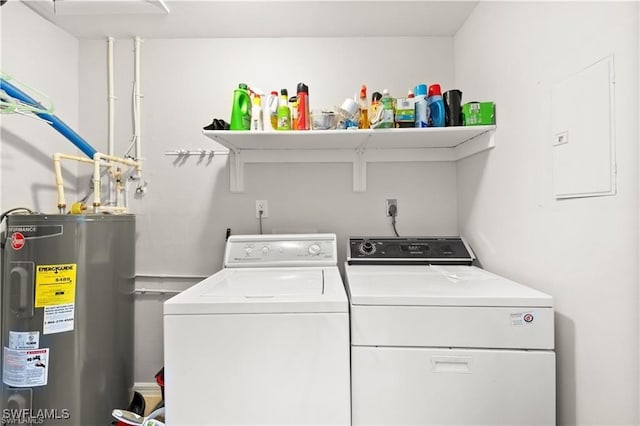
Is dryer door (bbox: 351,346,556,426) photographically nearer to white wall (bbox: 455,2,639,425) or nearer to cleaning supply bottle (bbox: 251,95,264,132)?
white wall (bbox: 455,2,639,425)

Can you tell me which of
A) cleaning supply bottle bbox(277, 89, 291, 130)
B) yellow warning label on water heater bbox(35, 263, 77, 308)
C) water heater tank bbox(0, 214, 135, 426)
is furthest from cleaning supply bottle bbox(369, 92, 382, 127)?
yellow warning label on water heater bbox(35, 263, 77, 308)

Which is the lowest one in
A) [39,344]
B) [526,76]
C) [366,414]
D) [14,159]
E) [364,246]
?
[366,414]

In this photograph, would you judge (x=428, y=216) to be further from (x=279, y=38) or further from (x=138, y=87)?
(x=138, y=87)

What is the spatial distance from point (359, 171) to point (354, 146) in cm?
17

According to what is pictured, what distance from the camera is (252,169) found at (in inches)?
80.9

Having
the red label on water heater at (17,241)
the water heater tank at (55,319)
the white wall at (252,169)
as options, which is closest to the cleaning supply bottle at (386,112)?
the white wall at (252,169)

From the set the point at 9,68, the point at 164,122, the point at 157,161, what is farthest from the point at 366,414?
the point at 9,68

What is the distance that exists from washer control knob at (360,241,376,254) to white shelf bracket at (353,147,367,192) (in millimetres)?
384

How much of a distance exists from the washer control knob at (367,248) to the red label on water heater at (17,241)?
1662 millimetres

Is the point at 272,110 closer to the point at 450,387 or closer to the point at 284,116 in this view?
the point at 284,116

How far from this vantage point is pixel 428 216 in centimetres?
206

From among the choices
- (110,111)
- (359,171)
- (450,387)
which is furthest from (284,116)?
(450,387)

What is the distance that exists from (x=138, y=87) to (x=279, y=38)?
99 cm

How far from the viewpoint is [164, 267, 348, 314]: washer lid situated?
1.05m
